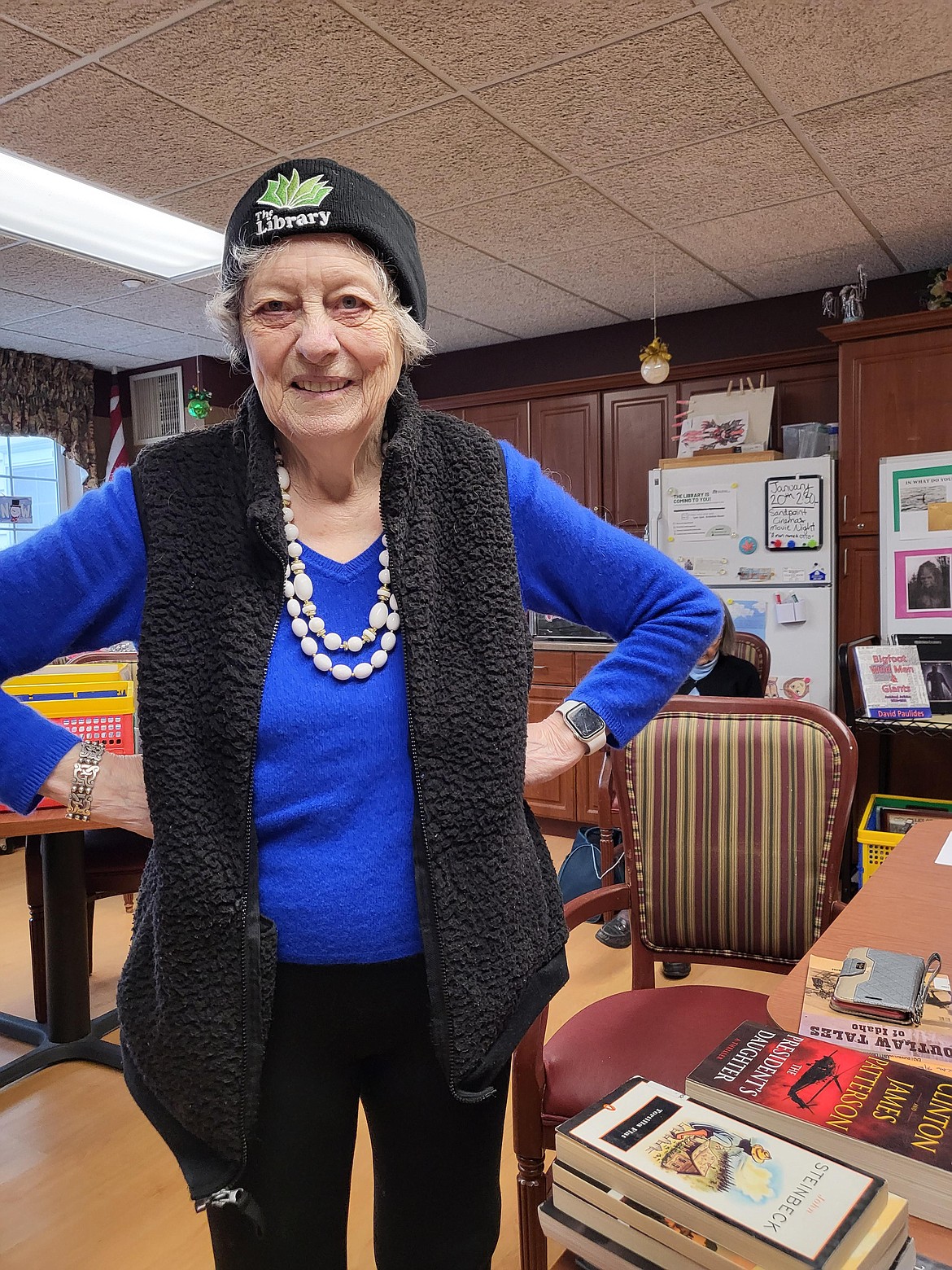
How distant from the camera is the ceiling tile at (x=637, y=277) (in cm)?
392

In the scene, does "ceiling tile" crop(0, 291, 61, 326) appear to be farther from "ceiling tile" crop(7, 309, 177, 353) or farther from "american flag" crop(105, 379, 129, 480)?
"american flag" crop(105, 379, 129, 480)

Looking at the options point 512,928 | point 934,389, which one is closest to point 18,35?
point 512,928

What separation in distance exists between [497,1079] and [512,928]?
0.65 ft

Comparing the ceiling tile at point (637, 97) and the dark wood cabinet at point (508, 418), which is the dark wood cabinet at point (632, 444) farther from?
the ceiling tile at point (637, 97)

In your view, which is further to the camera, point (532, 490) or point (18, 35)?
point (18, 35)

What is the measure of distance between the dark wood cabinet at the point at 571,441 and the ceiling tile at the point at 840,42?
2569mm

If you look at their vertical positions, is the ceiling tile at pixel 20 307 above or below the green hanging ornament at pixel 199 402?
above

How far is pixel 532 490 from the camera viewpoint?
1.05m

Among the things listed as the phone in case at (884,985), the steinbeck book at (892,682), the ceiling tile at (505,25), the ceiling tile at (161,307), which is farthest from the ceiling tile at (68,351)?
the phone in case at (884,985)

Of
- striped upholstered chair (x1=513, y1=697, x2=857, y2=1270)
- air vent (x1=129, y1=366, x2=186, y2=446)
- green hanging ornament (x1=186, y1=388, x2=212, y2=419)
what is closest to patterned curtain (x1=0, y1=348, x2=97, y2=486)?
air vent (x1=129, y1=366, x2=186, y2=446)

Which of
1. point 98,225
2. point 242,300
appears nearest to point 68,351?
point 98,225

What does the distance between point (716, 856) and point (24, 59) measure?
8.36 ft

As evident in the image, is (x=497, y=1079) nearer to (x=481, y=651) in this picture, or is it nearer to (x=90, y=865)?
(x=481, y=651)

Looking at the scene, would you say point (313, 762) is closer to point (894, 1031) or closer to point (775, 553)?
point (894, 1031)
